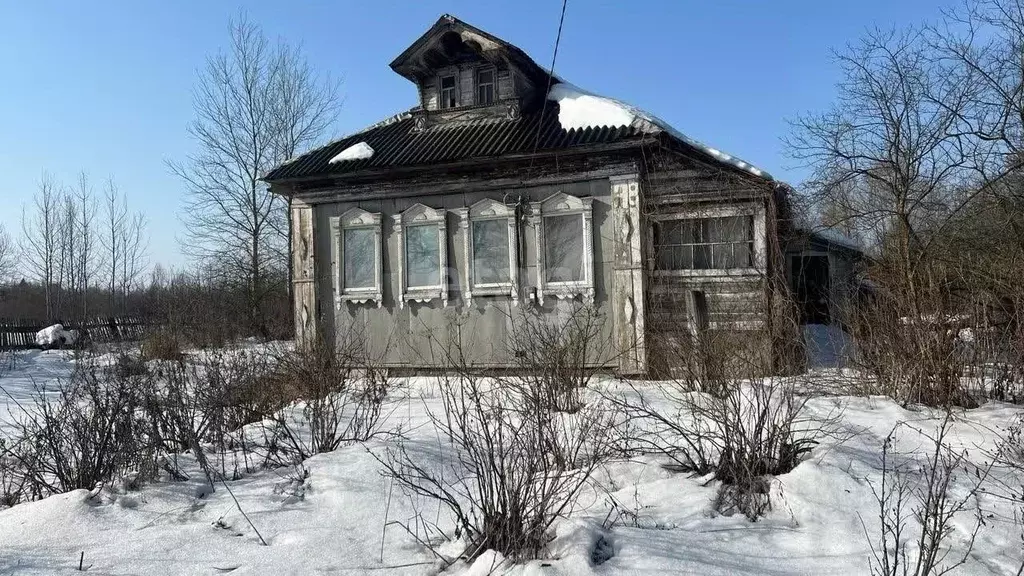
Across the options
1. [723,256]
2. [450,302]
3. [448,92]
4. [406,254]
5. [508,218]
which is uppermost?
[448,92]

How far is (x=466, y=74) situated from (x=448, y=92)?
1.56 feet

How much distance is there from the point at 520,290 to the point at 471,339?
1.13 m

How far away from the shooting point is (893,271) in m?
6.12

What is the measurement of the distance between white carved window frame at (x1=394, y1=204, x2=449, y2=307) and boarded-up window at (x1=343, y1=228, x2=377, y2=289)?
1.76 ft

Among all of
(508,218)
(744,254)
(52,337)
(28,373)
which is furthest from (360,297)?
(52,337)

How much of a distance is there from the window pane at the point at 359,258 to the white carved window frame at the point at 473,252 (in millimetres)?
1677

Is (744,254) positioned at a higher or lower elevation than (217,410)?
higher

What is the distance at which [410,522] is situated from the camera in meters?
3.60

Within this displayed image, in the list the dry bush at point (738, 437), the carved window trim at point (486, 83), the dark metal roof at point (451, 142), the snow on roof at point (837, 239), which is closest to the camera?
the dry bush at point (738, 437)

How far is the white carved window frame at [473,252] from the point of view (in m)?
9.41

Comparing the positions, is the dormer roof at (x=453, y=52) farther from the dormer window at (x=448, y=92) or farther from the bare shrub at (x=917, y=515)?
the bare shrub at (x=917, y=515)

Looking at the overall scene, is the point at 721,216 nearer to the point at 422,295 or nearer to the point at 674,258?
the point at 674,258

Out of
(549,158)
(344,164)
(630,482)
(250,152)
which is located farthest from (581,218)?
(250,152)

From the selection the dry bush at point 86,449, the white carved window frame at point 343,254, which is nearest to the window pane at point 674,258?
the white carved window frame at point 343,254
